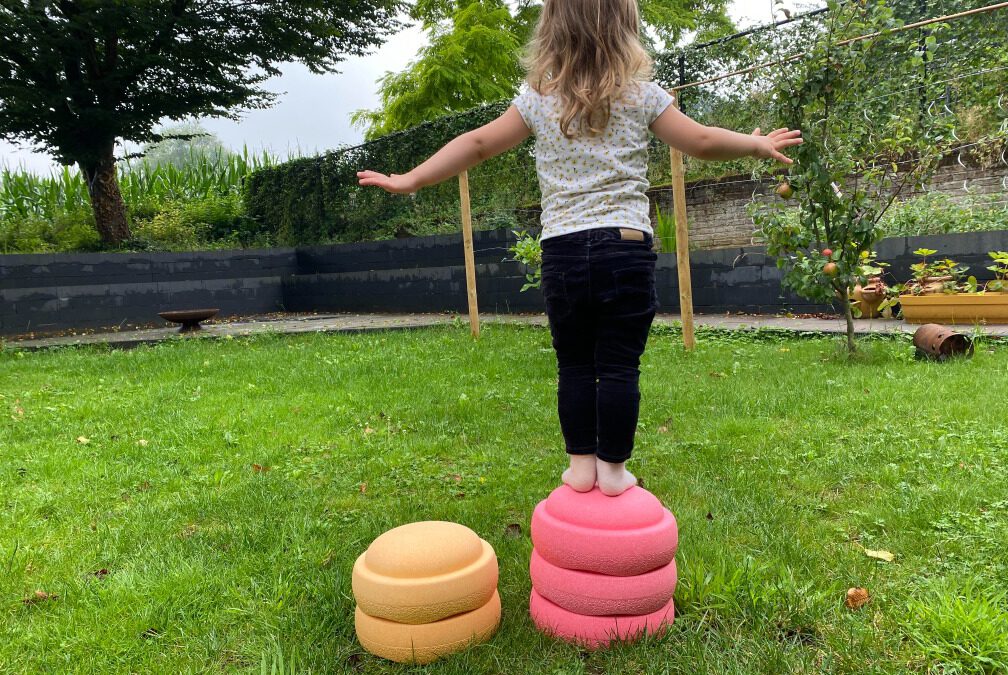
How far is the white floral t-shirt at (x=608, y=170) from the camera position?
7.00ft

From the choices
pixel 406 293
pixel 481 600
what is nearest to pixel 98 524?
pixel 481 600

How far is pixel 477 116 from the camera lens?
12234 mm

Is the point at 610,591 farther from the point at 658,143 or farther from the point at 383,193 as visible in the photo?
the point at 383,193

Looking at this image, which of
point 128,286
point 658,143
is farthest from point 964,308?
point 128,286

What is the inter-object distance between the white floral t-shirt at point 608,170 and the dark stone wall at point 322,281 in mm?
7464

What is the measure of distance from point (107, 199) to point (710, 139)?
15239 mm

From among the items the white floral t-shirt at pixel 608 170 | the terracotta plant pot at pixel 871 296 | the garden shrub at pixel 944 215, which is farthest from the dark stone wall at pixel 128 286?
the white floral t-shirt at pixel 608 170

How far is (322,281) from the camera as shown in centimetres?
1473

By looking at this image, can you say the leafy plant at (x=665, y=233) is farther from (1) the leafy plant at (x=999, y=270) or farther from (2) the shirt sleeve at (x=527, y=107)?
(2) the shirt sleeve at (x=527, y=107)

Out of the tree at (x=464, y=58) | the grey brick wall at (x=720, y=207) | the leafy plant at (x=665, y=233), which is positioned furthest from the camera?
the tree at (x=464, y=58)

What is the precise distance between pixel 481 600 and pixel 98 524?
1989mm

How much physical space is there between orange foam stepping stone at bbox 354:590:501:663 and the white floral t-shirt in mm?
1220

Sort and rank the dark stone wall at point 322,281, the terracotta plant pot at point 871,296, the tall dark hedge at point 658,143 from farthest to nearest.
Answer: the dark stone wall at point 322,281, the terracotta plant pot at point 871,296, the tall dark hedge at point 658,143

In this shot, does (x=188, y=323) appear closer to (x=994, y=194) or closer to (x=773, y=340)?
(x=773, y=340)
